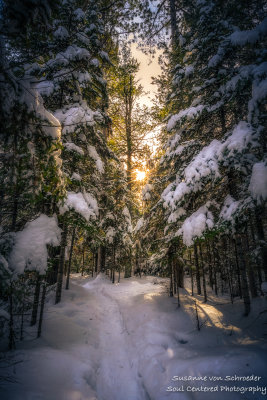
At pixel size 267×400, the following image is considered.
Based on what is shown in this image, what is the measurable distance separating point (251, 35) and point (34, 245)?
830 centimetres

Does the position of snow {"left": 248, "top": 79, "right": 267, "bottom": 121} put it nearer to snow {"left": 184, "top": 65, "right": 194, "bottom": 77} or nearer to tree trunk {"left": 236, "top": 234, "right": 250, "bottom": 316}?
snow {"left": 184, "top": 65, "right": 194, "bottom": 77}

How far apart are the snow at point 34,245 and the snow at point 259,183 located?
515 centimetres

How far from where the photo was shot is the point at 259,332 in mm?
4434

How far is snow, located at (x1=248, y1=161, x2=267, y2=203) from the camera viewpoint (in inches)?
136

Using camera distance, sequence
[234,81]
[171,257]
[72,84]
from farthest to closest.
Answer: [171,257], [72,84], [234,81]

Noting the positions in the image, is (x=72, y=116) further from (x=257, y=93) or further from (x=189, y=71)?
(x=257, y=93)

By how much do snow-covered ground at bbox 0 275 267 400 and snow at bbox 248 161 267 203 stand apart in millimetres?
2956

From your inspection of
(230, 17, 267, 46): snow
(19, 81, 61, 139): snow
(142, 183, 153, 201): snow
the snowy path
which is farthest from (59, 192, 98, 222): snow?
(230, 17, 267, 46): snow

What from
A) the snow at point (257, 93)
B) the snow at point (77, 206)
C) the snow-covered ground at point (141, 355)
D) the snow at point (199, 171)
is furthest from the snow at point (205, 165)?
the snow-covered ground at point (141, 355)

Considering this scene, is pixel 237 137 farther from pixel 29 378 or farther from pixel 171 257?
pixel 29 378

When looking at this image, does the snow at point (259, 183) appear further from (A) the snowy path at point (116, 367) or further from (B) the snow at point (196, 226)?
(A) the snowy path at point (116, 367)

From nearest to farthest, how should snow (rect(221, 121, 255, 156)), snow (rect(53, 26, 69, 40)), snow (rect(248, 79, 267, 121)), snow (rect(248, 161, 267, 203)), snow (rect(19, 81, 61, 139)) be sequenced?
snow (rect(19, 81, 61, 139)) → snow (rect(248, 161, 267, 203)) → snow (rect(248, 79, 267, 121)) → snow (rect(221, 121, 255, 156)) → snow (rect(53, 26, 69, 40))

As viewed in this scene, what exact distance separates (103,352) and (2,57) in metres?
6.95

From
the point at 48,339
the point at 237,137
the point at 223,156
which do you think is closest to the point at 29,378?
the point at 48,339
